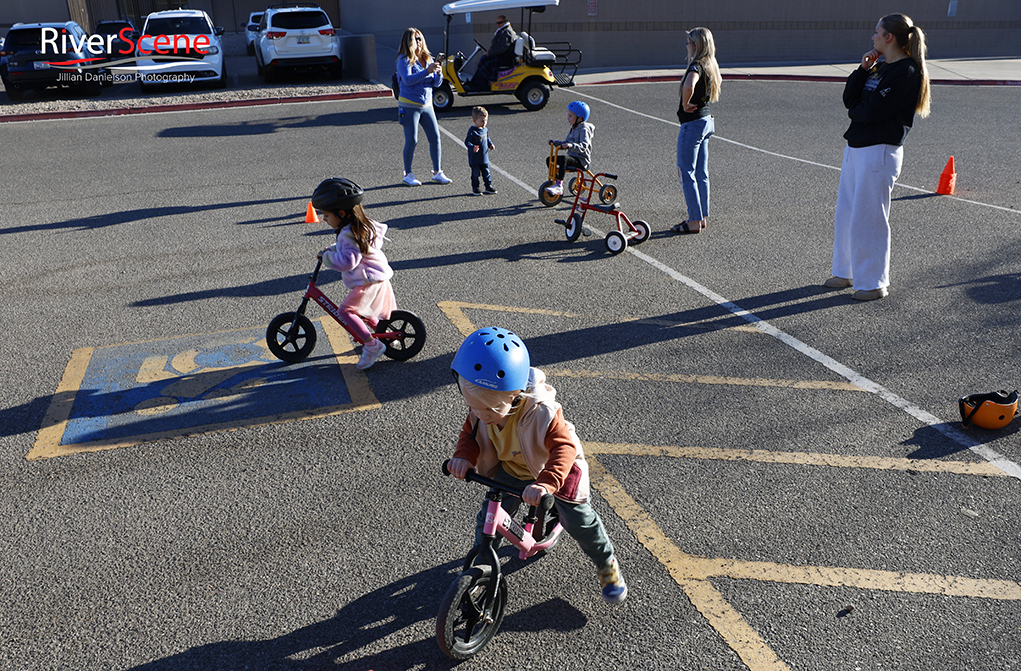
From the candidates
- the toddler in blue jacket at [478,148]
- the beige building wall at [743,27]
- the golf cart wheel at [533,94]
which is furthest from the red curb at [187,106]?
the toddler in blue jacket at [478,148]

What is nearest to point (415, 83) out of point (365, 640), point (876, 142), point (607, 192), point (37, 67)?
point (607, 192)

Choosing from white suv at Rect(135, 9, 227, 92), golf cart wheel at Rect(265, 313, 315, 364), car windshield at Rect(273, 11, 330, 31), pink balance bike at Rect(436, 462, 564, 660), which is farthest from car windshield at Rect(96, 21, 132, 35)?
pink balance bike at Rect(436, 462, 564, 660)

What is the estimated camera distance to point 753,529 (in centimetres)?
415

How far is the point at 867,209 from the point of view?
6.94 m

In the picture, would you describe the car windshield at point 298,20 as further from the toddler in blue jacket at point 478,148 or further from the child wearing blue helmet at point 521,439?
the child wearing blue helmet at point 521,439

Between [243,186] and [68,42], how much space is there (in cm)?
1284

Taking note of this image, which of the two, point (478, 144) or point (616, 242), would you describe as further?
point (478, 144)

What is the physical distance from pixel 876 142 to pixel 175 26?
2072cm

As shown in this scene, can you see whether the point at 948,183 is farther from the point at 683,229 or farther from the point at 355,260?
the point at 355,260

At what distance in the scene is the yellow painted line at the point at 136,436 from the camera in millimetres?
5020

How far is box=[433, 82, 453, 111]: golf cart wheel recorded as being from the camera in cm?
1741

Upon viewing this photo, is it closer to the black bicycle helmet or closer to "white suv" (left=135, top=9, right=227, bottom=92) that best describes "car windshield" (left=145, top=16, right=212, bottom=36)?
"white suv" (left=135, top=9, right=227, bottom=92)

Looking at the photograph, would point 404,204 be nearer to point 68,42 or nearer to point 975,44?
point 68,42

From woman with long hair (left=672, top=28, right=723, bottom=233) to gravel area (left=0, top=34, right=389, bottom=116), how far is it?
1277 cm
